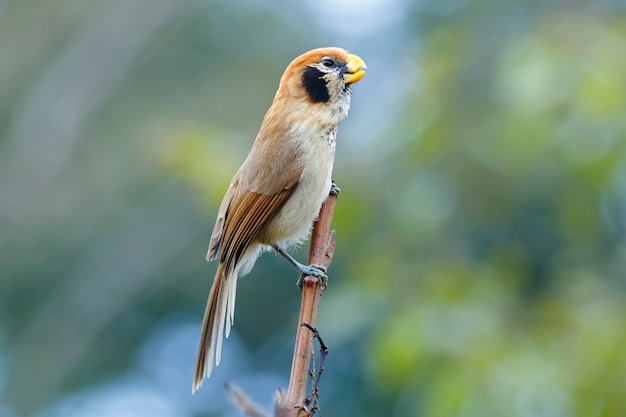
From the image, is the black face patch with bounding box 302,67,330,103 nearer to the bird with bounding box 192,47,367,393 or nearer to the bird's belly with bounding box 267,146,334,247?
the bird with bounding box 192,47,367,393

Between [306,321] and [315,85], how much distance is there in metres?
1.46

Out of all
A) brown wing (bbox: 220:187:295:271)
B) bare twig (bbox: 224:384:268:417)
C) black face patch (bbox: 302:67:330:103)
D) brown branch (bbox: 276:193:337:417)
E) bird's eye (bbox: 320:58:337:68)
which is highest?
bird's eye (bbox: 320:58:337:68)

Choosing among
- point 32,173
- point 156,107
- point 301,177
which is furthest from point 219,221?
point 156,107

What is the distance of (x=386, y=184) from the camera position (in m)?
4.61

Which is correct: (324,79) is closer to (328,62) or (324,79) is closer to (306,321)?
(328,62)

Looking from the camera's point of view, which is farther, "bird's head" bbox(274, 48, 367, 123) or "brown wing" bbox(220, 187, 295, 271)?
"bird's head" bbox(274, 48, 367, 123)

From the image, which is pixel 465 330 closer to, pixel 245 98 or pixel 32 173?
pixel 32 173

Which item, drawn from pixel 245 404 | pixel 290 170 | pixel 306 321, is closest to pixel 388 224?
pixel 290 170

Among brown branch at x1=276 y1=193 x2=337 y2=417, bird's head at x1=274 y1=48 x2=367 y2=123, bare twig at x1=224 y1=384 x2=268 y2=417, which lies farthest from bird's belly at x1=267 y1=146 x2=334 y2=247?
bare twig at x1=224 y1=384 x2=268 y2=417

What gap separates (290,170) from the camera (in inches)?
125

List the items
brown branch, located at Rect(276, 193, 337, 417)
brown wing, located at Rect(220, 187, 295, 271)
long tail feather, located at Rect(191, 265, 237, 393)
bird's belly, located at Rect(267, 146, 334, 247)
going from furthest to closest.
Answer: bird's belly, located at Rect(267, 146, 334, 247)
brown wing, located at Rect(220, 187, 295, 271)
long tail feather, located at Rect(191, 265, 237, 393)
brown branch, located at Rect(276, 193, 337, 417)

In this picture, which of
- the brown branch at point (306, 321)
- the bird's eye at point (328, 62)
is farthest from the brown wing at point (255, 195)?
the brown branch at point (306, 321)

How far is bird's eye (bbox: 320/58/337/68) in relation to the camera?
316 centimetres

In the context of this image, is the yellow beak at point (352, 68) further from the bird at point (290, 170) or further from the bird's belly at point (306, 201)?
the bird's belly at point (306, 201)
